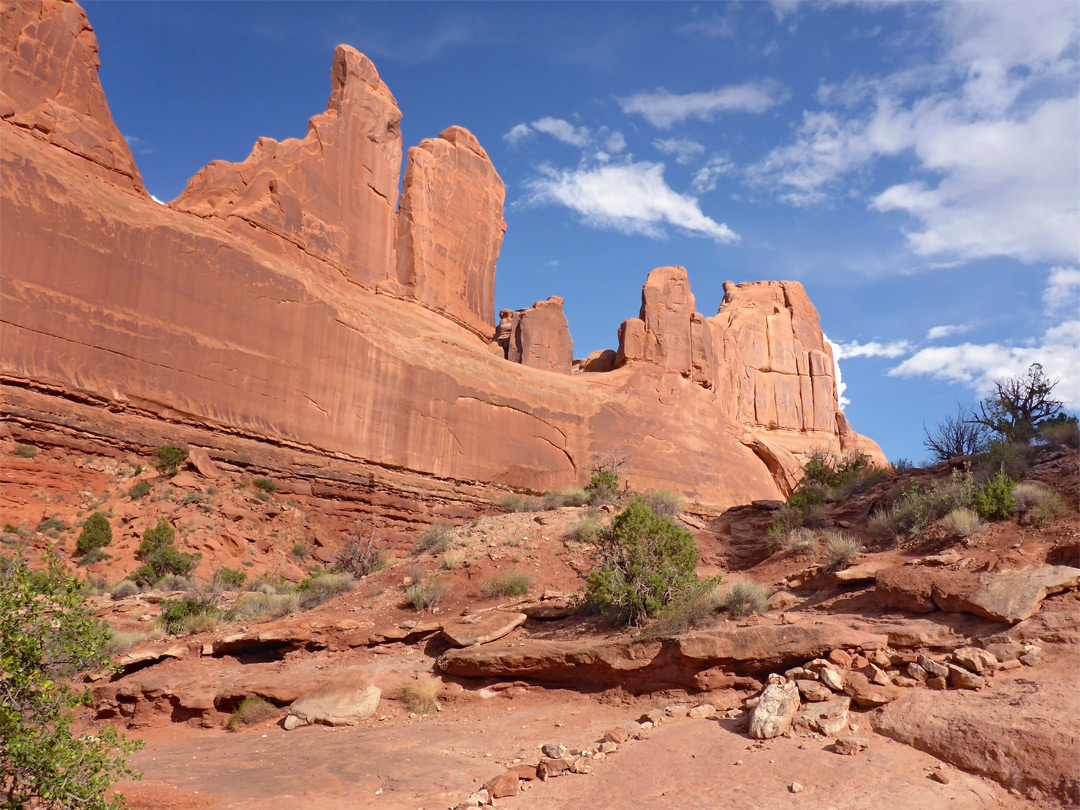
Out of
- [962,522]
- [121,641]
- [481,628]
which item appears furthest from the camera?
[121,641]

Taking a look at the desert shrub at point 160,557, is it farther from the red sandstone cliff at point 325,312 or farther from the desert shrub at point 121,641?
the desert shrub at point 121,641

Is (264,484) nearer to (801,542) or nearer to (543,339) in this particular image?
(801,542)

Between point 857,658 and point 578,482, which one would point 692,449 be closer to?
point 578,482

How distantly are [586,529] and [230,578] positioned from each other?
416 inches

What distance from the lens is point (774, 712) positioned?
723cm

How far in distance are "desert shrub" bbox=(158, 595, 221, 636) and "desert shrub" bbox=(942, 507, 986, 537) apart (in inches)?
521

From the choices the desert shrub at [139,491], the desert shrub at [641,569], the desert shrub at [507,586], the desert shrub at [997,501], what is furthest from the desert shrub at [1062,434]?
the desert shrub at [139,491]

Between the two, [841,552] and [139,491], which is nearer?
[841,552]

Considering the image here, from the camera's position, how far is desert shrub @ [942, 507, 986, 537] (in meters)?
10.7

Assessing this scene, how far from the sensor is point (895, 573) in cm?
962

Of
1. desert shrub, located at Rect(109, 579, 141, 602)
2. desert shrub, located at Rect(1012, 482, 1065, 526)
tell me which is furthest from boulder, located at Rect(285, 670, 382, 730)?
desert shrub, located at Rect(1012, 482, 1065, 526)

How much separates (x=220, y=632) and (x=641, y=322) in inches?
1253

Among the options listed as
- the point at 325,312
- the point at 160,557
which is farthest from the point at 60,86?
the point at 160,557

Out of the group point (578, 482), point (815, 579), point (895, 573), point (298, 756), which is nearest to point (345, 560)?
point (298, 756)
